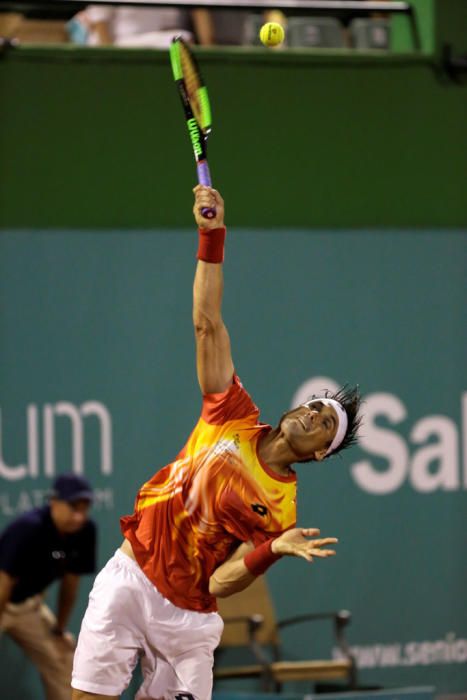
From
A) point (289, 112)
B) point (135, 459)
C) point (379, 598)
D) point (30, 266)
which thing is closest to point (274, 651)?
point (379, 598)

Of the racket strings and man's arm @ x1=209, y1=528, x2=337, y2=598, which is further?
the racket strings

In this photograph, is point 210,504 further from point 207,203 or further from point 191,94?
point 191,94

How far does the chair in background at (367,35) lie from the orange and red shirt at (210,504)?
3.58 meters

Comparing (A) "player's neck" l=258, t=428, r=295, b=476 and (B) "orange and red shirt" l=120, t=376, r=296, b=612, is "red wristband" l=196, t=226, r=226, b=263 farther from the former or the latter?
(A) "player's neck" l=258, t=428, r=295, b=476

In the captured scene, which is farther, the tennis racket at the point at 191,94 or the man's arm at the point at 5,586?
the man's arm at the point at 5,586

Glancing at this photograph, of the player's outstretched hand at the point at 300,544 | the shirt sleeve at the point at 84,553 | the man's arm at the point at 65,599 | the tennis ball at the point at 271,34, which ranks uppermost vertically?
the tennis ball at the point at 271,34

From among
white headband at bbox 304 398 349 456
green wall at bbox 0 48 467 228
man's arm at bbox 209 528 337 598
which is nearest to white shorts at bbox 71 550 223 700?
man's arm at bbox 209 528 337 598

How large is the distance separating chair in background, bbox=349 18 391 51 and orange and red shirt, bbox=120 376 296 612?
11.7ft

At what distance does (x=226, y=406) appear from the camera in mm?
4688

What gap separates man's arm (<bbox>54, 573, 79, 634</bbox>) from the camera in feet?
22.3

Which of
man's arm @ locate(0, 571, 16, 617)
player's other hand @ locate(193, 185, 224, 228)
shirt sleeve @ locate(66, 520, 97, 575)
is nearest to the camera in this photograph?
player's other hand @ locate(193, 185, 224, 228)

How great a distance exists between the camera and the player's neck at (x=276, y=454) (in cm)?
464

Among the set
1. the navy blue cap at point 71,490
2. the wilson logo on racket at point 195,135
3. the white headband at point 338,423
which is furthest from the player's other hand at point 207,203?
the navy blue cap at point 71,490

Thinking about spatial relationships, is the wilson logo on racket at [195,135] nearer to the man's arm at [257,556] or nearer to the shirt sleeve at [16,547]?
the man's arm at [257,556]
